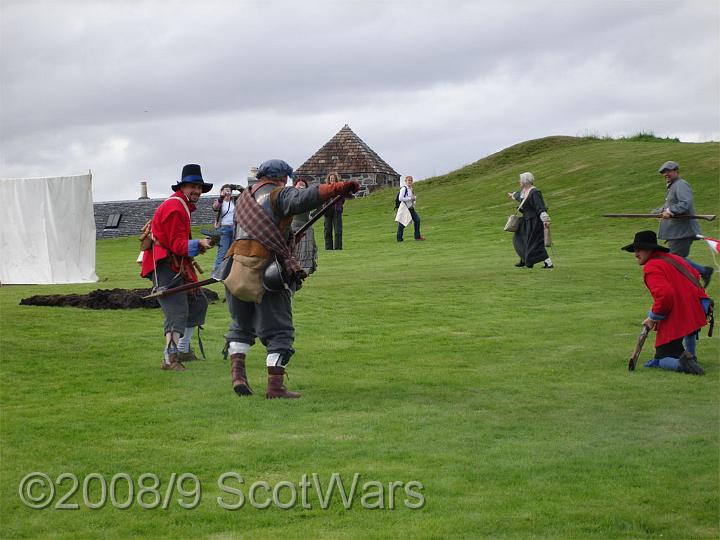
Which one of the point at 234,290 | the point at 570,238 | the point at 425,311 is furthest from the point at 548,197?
the point at 234,290

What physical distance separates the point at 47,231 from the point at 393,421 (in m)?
16.2

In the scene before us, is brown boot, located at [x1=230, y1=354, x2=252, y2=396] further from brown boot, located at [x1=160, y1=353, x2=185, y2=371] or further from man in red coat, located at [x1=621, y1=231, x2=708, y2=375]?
man in red coat, located at [x1=621, y1=231, x2=708, y2=375]

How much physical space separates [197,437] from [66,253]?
15912 millimetres

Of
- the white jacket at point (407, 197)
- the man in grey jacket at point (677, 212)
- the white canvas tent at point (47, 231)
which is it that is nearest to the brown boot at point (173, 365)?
the man in grey jacket at point (677, 212)

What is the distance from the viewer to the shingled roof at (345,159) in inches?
2142

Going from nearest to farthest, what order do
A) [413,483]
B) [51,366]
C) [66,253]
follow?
1. [413,483]
2. [51,366]
3. [66,253]

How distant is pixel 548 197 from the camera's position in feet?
131

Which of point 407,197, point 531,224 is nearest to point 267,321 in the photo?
point 531,224

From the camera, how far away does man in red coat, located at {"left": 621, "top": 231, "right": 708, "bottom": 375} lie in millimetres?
11523

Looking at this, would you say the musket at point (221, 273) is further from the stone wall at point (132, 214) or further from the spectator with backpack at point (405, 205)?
the stone wall at point (132, 214)

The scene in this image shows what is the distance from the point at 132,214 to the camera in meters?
51.0

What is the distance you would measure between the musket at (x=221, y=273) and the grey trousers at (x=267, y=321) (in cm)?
27

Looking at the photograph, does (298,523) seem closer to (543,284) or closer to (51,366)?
(51,366)

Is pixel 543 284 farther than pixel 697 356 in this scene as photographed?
Yes
